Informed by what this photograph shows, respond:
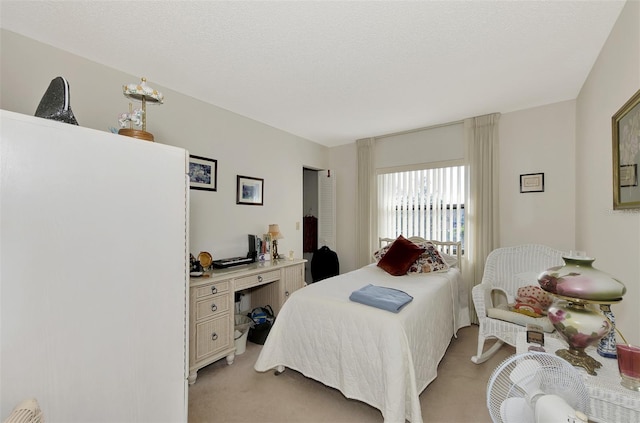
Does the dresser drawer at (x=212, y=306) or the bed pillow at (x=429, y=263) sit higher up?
the bed pillow at (x=429, y=263)

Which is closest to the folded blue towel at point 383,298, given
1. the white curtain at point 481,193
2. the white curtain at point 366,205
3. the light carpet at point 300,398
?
the light carpet at point 300,398

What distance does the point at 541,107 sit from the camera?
120 inches

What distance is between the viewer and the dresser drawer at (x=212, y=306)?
2253 mm

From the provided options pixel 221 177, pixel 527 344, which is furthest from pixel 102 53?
pixel 527 344

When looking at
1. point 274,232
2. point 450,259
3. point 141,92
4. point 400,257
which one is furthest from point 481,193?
point 141,92

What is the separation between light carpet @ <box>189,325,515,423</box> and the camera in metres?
1.83

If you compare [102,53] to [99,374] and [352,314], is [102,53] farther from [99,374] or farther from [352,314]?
[352,314]

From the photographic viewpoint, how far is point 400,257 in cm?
310

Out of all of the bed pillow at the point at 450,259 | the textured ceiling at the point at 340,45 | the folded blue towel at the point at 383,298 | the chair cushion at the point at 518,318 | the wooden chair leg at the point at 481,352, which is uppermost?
the textured ceiling at the point at 340,45

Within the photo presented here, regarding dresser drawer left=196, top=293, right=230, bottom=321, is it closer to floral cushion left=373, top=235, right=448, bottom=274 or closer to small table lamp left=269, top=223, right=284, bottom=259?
small table lamp left=269, top=223, right=284, bottom=259

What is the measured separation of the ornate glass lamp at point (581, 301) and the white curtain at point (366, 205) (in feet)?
9.71

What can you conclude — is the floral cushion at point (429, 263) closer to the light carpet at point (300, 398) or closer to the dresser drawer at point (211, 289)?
the light carpet at point (300, 398)

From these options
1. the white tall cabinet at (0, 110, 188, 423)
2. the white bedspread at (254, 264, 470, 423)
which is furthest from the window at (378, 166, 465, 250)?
the white tall cabinet at (0, 110, 188, 423)

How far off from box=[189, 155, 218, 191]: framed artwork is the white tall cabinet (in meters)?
1.40
